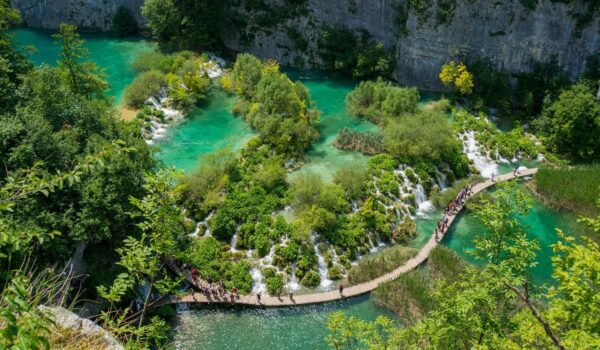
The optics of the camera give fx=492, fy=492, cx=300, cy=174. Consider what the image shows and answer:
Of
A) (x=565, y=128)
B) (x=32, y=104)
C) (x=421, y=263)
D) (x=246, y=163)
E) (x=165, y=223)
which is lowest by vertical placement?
(x=421, y=263)

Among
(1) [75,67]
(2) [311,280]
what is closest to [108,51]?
(1) [75,67]

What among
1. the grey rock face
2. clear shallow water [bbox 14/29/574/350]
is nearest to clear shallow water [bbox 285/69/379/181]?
clear shallow water [bbox 14/29/574/350]

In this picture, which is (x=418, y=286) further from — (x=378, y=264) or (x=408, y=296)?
(x=378, y=264)

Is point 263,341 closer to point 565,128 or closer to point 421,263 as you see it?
point 421,263

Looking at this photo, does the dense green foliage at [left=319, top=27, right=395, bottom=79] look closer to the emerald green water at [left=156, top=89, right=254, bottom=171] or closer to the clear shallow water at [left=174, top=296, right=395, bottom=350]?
the emerald green water at [left=156, top=89, right=254, bottom=171]

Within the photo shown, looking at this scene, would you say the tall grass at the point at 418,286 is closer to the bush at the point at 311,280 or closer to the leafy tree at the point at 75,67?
the bush at the point at 311,280

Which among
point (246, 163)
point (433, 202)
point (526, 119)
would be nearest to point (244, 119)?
point (246, 163)
